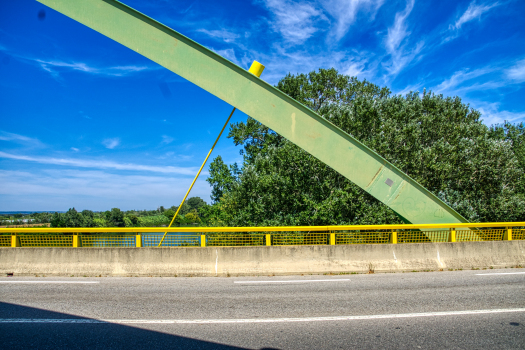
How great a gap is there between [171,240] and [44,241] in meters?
3.25

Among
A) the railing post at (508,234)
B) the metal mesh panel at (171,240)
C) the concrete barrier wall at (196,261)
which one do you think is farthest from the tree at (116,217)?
the railing post at (508,234)

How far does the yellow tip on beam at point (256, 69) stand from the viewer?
6953 mm

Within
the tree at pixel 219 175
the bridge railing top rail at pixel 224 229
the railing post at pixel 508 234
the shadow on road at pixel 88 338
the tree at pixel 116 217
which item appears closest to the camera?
the shadow on road at pixel 88 338

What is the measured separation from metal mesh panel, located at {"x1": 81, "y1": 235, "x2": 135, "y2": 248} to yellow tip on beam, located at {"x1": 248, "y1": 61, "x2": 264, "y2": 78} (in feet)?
16.5

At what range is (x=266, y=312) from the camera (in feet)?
13.7

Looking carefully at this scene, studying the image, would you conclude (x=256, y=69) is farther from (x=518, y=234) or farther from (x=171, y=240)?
(x=518, y=234)

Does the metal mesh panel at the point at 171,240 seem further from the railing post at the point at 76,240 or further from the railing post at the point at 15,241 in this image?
the railing post at the point at 15,241

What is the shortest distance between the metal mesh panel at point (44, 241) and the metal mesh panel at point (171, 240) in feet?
6.43

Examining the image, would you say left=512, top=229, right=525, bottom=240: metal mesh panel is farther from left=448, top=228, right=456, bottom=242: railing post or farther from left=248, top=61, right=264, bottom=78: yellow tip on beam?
left=248, top=61, right=264, bottom=78: yellow tip on beam

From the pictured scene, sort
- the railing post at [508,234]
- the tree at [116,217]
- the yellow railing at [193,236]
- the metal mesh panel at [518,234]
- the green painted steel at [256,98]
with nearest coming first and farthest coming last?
the green painted steel at [256,98] < the yellow railing at [193,236] < the railing post at [508,234] < the metal mesh panel at [518,234] < the tree at [116,217]

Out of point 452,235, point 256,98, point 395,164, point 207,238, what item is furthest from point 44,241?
point 395,164

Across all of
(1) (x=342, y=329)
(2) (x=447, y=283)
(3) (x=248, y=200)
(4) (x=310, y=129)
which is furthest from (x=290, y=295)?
(3) (x=248, y=200)

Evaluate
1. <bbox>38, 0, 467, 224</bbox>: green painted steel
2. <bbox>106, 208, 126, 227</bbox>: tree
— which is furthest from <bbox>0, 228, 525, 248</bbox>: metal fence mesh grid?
<bbox>106, 208, 126, 227</bbox>: tree

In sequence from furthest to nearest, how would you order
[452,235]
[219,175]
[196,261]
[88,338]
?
[219,175], [452,235], [196,261], [88,338]
